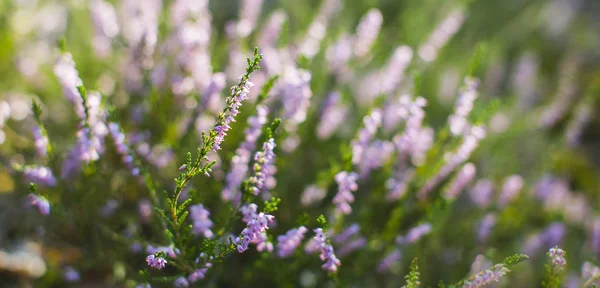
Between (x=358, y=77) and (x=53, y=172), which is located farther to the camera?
(x=358, y=77)

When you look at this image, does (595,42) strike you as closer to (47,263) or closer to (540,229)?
(540,229)

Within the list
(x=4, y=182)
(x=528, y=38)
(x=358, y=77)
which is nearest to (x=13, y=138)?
(x=4, y=182)

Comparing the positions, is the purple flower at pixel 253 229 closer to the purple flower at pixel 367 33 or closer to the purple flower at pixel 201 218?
the purple flower at pixel 201 218

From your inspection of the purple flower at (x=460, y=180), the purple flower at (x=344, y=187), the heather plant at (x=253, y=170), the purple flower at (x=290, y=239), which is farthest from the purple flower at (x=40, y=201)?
the purple flower at (x=460, y=180)

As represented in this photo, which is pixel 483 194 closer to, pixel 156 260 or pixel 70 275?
pixel 156 260

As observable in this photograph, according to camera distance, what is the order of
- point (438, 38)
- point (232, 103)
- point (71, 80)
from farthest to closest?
point (438, 38)
point (71, 80)
point (232, 103)

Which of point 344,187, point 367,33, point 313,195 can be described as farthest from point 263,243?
point 367,33

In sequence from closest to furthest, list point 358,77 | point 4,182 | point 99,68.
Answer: point 4,182 → point 99,68 → point 358,77
